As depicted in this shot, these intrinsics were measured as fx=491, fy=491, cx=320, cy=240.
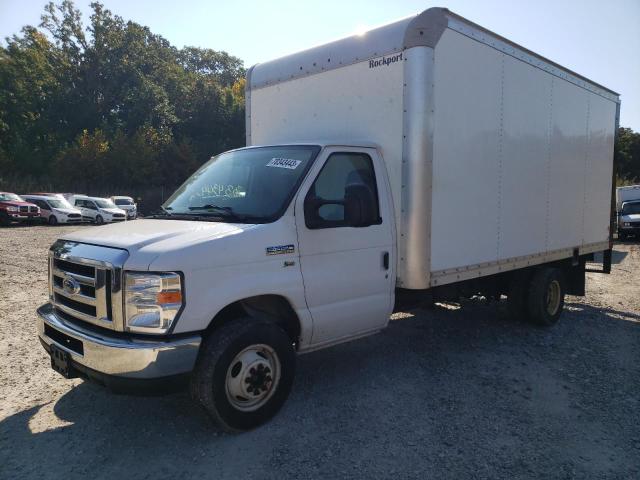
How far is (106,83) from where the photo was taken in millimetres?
53250

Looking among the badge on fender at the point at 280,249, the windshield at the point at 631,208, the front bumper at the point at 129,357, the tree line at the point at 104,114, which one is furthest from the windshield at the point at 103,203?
the badge on fender at the point at 280,249

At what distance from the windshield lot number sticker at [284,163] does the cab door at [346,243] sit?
0.63 ft

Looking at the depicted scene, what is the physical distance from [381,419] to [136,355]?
6.94 ft

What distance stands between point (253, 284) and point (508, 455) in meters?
2.29

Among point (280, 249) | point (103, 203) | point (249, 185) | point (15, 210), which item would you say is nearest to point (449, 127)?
point (249, 185)

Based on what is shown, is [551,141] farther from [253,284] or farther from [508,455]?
[253,284]

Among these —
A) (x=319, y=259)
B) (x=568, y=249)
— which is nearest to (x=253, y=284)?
(x=319, y=259)

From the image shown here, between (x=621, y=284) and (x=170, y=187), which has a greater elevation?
(x=170, y=187)

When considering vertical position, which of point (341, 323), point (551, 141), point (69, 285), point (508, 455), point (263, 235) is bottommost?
point (508, 455)

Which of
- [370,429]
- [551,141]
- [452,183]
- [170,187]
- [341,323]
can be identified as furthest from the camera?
[170,187]

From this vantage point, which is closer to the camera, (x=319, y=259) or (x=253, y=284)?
(x=253, y=284)

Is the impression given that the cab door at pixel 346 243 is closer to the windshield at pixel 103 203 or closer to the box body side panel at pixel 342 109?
the box body side panel at pixel 342 109

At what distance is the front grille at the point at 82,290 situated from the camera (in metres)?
3.46

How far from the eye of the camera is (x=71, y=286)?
378 centimetres
